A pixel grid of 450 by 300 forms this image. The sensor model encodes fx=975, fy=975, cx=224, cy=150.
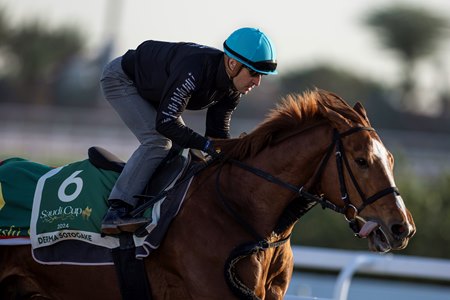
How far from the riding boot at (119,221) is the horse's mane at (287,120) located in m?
0.62

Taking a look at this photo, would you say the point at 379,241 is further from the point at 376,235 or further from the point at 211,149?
the point at 211,149

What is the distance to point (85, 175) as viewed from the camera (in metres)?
5.71

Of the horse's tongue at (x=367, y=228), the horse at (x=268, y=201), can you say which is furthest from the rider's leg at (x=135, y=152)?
the horse's tongue at (x=367, y=228)

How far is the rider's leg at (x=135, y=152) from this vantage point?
535 centimetres

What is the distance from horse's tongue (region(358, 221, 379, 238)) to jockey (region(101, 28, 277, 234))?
955 millimetres

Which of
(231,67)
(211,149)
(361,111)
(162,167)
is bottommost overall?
(162,167)

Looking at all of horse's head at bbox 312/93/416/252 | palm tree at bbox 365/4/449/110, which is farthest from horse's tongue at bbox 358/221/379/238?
palm tree at bbox 365/4/449/110

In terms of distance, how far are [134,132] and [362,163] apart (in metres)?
1.40

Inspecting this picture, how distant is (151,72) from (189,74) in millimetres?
379

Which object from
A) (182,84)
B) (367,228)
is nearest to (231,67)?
(182,84)

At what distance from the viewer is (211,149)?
5.31 meters

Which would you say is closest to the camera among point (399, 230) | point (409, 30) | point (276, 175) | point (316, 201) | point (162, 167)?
point (399, 230)

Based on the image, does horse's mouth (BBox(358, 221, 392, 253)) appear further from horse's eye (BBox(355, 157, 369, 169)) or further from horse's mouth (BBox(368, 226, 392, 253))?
horse's eye (BBox(355, 157, 369, 169))

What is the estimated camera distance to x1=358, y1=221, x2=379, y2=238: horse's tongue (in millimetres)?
4863
